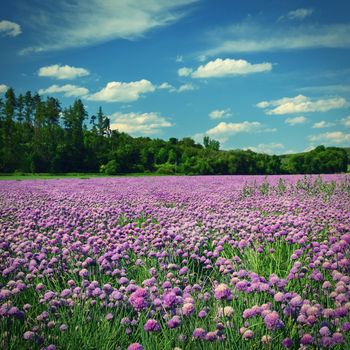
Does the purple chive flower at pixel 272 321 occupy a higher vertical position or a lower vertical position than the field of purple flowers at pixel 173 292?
higher

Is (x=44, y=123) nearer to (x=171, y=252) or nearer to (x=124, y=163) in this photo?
(x=124, y=163)

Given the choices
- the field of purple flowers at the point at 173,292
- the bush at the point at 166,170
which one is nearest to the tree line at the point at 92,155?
the bush at the point at 166,170

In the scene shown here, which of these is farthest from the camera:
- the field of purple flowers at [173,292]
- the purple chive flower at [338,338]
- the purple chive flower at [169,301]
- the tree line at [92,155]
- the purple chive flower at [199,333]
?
the tree line at [92,155]

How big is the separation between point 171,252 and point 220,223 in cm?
139

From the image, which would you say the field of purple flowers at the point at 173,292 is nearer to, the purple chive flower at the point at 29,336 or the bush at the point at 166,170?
the purple chive flower at the point at 29,336

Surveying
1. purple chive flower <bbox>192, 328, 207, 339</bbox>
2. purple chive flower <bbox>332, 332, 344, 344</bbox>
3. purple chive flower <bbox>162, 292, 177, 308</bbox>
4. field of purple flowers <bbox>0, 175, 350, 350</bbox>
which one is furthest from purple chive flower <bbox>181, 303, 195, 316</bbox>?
purple chive flower <bbox>332, 332, 344, 344</bbox>

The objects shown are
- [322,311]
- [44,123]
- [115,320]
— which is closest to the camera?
[322,311]

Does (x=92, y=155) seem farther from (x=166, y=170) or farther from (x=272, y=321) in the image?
(x=272, y=321)

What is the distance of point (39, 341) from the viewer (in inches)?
92.3

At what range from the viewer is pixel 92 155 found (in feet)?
197

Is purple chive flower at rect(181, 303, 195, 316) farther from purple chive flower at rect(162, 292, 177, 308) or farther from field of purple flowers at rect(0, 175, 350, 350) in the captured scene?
purple chive flower at rect(162, 292, 177, 308)

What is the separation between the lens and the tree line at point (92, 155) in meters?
51.3

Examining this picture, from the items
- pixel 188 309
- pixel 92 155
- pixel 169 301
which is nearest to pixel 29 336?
pixel 169 301

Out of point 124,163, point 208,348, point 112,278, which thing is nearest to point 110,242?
point 112,278
